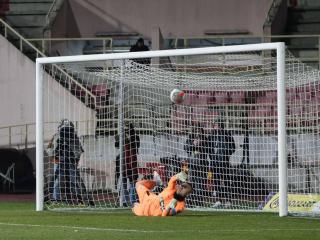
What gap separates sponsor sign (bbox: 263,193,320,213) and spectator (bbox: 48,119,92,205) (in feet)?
14.0

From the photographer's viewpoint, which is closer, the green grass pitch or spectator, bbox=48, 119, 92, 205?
the green grass pitch

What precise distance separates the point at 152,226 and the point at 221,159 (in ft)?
18.0

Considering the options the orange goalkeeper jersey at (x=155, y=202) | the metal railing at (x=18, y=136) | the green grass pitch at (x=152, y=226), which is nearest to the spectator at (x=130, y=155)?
the green grass pitch at (x=152, y=226)

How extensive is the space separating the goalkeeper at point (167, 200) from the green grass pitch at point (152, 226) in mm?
218

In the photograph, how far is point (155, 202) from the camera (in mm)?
17328

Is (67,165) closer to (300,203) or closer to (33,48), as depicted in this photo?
(300,203)

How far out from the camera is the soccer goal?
20.0 m

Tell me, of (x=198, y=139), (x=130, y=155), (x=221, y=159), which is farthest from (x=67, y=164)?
(x=221, y=159)

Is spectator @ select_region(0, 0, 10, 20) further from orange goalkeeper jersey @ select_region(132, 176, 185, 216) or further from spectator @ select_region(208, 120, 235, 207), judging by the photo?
orange goalkeeper jersey @ select_region(132, 176, 185, 216)

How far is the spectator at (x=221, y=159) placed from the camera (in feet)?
66.3

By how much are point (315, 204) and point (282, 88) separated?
231cm

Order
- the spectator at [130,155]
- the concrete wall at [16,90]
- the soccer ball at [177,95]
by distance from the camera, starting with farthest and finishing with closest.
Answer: the concrete wall at [16,90] < the spectator at [130,155] < the soccer ball at [177,95]

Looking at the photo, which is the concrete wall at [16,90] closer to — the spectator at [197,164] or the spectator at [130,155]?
the spectator at [130,155]

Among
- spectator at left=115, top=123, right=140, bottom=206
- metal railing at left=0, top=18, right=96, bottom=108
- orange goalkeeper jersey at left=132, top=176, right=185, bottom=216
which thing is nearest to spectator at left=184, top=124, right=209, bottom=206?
spectator at left=115, top=123, right=140, bottom=206
